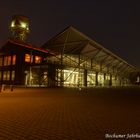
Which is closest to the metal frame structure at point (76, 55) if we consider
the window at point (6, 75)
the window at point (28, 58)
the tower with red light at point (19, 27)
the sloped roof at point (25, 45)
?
the sloped roof at point (25, 45)

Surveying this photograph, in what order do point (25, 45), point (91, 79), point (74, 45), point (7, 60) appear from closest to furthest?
point (74, 45) → point (25, 45) → point (7, 60) → point (91, 79)

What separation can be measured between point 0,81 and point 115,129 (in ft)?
150

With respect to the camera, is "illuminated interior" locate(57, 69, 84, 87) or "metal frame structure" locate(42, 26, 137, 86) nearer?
"metal frame structure" locate(42, 26, 137, 86)

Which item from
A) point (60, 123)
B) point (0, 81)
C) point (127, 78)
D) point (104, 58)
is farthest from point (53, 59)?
point (127, 78)

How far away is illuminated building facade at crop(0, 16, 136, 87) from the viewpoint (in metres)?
41.4

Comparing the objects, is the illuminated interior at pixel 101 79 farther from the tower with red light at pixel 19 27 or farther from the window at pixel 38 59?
the tower with red light at pixel 19 27

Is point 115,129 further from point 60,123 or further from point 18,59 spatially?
point 18,59

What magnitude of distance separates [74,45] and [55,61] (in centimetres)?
524

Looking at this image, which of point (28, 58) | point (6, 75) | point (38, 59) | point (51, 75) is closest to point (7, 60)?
point (6, 75)

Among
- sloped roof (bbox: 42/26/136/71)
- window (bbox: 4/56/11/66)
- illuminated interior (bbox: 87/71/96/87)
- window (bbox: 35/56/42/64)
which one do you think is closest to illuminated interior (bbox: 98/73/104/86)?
illuminated interior (bbox: 87/71/96/87)

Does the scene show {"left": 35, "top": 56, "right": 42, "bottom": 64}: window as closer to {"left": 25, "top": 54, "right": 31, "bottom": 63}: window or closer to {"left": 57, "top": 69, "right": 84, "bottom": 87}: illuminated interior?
{"left": 25, "top": 54, "right": 31, "bottom": 63}: window

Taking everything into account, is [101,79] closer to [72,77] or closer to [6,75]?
[72,77]

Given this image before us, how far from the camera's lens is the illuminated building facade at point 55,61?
41.4 metres

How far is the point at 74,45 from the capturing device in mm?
44562
